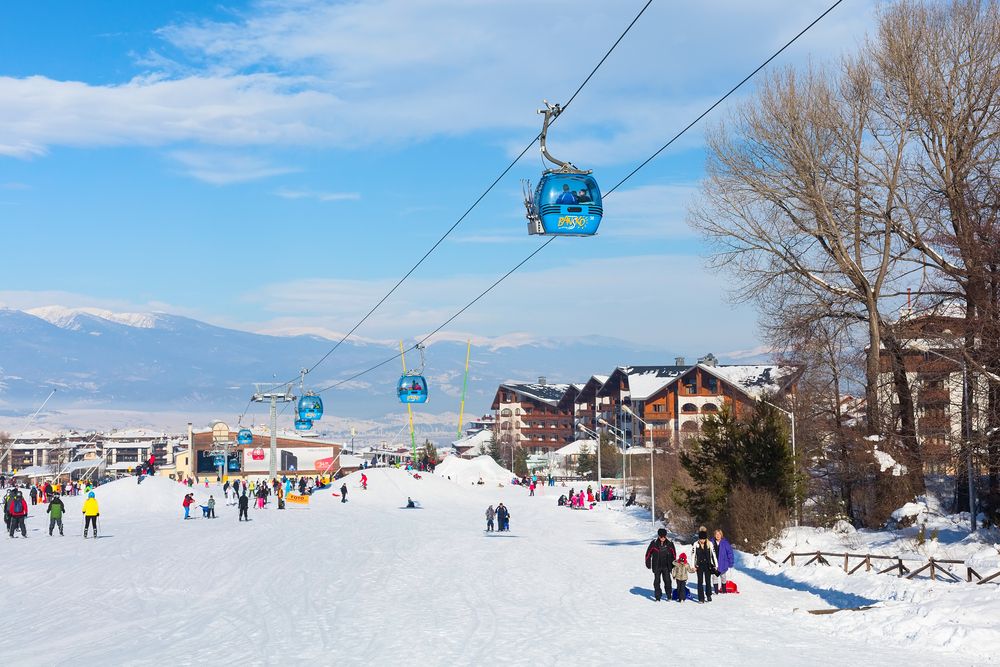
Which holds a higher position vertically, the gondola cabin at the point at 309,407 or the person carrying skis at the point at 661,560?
the gondola cabin at the point at 309,407

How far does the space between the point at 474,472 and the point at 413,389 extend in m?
48.4

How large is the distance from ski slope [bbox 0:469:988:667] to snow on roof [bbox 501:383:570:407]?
135 metres

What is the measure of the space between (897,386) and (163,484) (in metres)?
46.7

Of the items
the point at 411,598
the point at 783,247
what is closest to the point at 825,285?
the point at 783,247

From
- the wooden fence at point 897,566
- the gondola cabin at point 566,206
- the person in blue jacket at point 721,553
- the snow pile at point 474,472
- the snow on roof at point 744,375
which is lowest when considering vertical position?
the wooden fence at point 897,566

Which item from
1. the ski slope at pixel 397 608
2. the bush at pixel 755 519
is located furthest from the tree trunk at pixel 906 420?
the ski slope at pixel 397 608

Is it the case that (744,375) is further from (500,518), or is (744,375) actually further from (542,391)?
(500,518)

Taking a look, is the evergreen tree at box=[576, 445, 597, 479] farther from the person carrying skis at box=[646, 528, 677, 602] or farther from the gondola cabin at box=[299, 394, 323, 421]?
the person carrying skis at box=[646, 528, 677, 602]

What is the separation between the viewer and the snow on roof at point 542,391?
177425 mm

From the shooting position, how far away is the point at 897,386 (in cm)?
3747

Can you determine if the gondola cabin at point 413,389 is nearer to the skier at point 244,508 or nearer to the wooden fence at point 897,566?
the skier at point 244,508

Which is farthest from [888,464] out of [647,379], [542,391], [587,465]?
[542,391]

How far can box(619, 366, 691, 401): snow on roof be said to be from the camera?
125 metres

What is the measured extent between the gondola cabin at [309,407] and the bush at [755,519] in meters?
41.8
